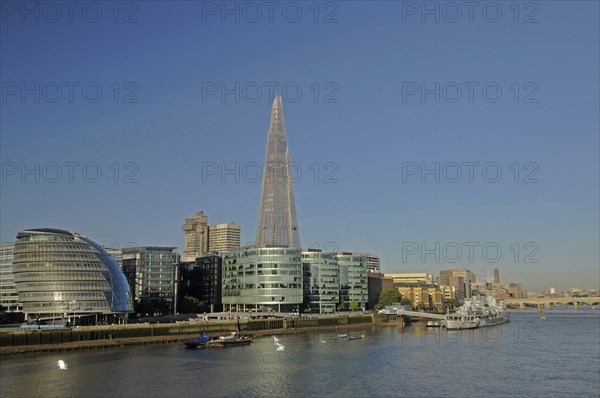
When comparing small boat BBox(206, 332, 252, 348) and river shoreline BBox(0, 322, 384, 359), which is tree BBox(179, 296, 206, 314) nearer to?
river shoreline BBox(0, 322, 384, 359)

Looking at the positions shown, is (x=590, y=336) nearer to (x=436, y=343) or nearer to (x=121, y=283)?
(x=436, y=343)

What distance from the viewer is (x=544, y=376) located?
219 ft

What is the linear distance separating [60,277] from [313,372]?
64.4 meters

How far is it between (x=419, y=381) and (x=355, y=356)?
22.5 metres

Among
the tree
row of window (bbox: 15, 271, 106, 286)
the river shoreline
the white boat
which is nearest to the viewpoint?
the river shoreline

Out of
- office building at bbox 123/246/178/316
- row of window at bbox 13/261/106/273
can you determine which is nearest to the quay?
row of window at bbox 13/261/106/273

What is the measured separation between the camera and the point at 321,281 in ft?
624

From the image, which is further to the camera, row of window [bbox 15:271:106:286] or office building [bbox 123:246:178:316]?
office building [bbox 123:246:178:316]

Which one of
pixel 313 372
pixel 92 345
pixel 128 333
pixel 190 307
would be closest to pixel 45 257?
pixel 128 333

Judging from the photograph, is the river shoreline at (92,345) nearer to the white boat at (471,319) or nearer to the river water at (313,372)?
the river water at (313,372)

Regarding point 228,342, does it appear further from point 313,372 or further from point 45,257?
point 45,257

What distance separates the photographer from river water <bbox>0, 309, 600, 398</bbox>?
5678 cm

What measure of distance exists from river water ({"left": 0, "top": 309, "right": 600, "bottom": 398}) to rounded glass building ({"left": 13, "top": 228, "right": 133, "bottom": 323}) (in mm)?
25191

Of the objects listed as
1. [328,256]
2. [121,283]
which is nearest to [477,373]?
[121,283]
